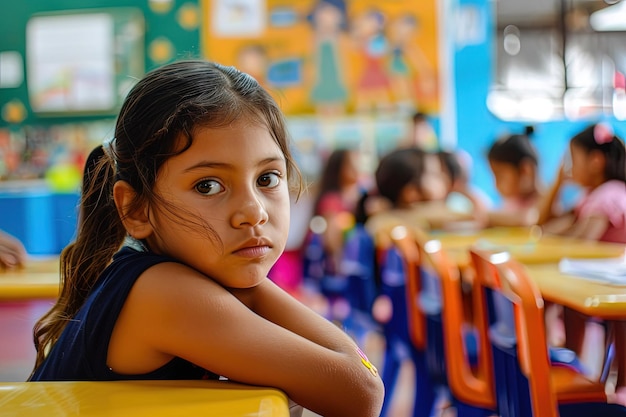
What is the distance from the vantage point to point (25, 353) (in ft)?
11.7

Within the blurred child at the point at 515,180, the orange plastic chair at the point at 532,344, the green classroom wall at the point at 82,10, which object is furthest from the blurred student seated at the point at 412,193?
the green classroom wall at the point at 82,10

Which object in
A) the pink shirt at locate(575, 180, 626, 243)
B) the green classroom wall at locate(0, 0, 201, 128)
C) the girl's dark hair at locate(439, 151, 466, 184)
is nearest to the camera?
the pink shirt at locate(575, 180, 626, 243)

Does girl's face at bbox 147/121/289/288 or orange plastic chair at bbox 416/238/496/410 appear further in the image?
orange plastic chair at bbox 416/238/496/410

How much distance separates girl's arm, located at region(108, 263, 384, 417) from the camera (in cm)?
72

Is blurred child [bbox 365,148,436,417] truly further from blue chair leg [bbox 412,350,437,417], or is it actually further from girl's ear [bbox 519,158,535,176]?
girl's ear [bbox 519,158,535,176]

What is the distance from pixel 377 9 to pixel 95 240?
641cm

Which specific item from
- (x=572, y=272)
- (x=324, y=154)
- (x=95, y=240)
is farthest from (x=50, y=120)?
(x=95, y=240)

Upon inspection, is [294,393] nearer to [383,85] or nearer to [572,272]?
[572,272]

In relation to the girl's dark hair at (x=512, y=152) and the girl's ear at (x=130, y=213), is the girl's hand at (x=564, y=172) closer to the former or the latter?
the girl's dark hair at (x=512, y=152)

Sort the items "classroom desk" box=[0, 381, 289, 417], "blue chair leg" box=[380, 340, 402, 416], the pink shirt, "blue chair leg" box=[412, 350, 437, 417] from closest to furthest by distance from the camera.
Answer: "classroom desk" box=[0, 381, 289, 417] → "blue chair leg" box=[412, 350, 437, 417] → "blue chair leg" box=[380, 340, 402, 416] → the pink shirt

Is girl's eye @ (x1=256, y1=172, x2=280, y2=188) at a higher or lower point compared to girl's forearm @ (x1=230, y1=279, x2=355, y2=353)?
higher

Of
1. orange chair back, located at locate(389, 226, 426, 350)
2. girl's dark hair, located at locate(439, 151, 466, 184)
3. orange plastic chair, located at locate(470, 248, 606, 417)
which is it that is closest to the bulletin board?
girl's dark hair, located at locate(439, 151, 466, 184)

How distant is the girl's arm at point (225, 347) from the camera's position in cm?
72

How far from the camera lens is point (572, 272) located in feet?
6.51
